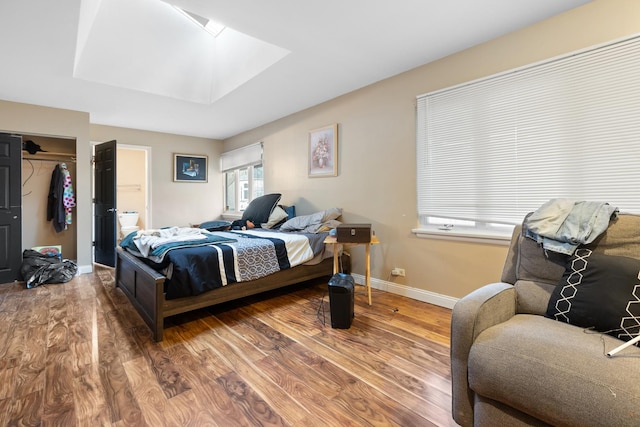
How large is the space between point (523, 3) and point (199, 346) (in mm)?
3304

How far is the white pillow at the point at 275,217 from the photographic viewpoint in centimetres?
410

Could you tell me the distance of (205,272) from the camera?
240 centimetres

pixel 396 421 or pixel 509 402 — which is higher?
pixel 509 402

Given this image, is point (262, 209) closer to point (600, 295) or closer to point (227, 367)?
point (227, 367)

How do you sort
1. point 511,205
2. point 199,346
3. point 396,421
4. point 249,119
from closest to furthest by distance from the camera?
point 396,421
point 199,346
point 511,205
point 249,119

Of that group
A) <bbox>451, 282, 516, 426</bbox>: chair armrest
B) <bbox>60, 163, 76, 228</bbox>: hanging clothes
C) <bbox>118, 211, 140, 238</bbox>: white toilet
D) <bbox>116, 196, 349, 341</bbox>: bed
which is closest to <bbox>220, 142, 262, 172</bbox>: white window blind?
<bbox>118, 211, 140, 238</bbox>: white toilet

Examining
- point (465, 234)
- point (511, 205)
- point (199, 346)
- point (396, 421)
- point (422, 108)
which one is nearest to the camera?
point (396, 421)

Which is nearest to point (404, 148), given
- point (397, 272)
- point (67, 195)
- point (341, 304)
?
point (397, 272)

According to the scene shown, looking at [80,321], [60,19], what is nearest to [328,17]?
[60,19]

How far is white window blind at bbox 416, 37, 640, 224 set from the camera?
6.24ft

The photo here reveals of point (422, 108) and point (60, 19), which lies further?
point (422, 108)

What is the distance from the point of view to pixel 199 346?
2064mm

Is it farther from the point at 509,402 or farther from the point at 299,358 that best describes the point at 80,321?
the point at 509,402

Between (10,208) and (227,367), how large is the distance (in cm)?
391
